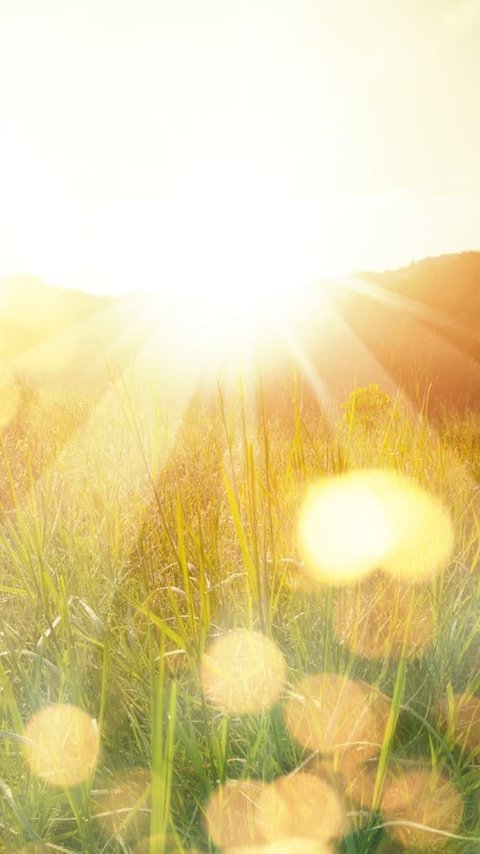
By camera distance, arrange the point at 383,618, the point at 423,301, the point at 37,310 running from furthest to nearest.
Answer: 1. the point at 37,310
2. the point at 423,301
3. the point at 383,618

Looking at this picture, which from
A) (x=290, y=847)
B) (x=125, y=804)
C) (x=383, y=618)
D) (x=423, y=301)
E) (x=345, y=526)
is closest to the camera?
(x=290, y=847)

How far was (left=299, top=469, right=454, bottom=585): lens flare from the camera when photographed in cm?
125

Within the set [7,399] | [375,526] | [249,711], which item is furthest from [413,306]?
[249,711]

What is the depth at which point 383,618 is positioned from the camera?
4.25 ft

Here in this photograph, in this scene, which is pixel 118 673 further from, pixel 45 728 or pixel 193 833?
pixel 193 833

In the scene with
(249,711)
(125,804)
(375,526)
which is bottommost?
(125,804)

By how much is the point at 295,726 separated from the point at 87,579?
47cm

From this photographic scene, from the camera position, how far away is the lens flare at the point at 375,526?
1250 mm

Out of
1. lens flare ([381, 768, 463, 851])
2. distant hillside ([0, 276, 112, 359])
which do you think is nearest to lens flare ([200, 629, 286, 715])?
lens flare ([381, 768, 463, 851])

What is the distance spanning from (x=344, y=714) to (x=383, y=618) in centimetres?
33

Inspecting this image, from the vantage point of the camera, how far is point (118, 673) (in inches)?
46.7

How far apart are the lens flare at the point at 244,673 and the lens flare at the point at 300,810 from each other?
0.11 metres

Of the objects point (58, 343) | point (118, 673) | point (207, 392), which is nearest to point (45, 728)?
point (118, 673)

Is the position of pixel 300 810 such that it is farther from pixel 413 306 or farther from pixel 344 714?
pixel 413 306
